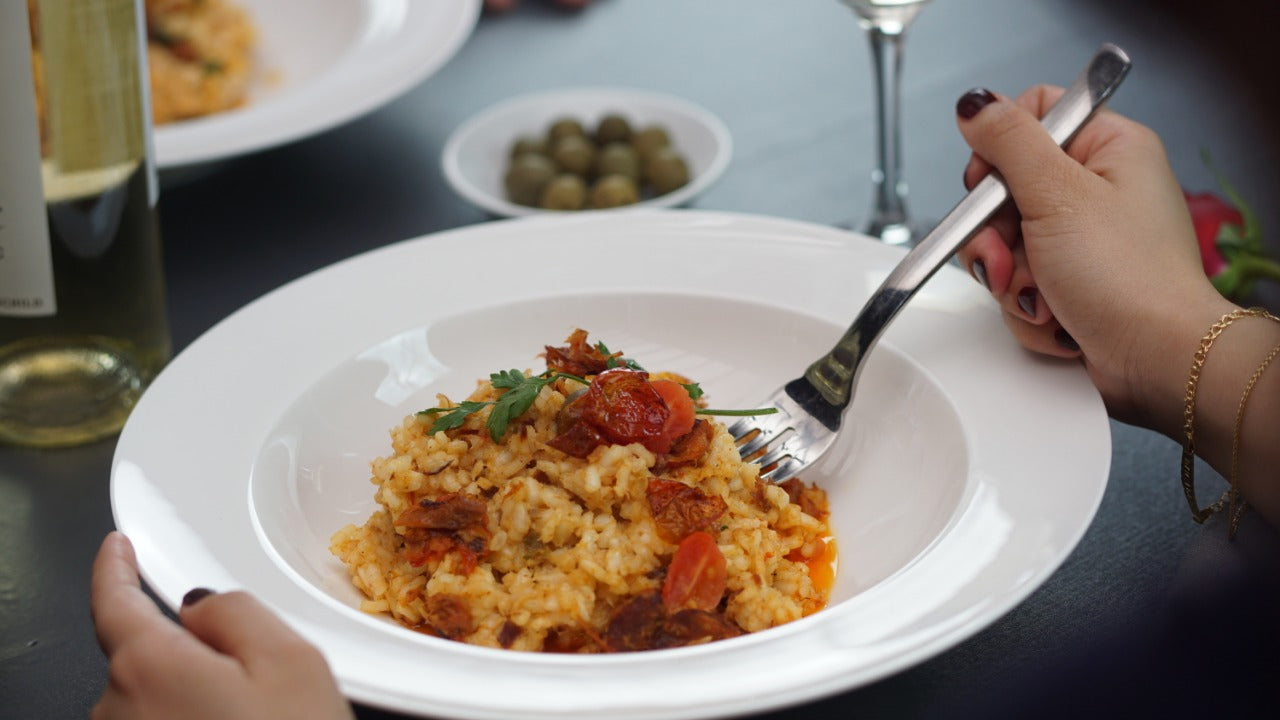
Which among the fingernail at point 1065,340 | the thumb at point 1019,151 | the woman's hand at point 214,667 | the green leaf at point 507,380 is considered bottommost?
the woman's hand at point 214,667

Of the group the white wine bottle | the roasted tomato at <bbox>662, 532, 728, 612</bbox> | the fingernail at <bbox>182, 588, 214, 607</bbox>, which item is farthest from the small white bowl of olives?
the fingernail at <bbox>182, 588, 214, 607</bbox>

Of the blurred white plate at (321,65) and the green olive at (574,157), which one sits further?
the green olive at (574,157)

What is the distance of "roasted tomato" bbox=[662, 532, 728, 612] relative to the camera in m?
1.19

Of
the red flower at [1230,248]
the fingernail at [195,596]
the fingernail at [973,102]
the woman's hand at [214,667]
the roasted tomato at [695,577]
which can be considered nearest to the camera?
the woman's hand at [214,667]

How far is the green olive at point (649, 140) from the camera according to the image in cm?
228

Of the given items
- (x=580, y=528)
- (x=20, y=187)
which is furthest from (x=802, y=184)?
(x=20, y=187)

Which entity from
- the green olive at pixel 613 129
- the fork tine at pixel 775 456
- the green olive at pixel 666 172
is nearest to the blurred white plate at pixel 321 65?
the green olive at pixel 613 129

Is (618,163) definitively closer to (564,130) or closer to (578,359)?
(564,130)

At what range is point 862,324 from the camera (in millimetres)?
1452

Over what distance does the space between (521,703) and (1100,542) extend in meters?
0.82

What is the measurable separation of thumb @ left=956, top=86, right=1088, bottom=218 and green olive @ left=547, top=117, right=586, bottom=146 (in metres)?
0.94

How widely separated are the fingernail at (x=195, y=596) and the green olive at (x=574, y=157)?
1.33 meters

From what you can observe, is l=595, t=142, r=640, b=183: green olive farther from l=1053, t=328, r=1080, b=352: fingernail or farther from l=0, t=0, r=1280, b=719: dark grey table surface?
l=1053, t=328, r=1080, b=352: fingernail

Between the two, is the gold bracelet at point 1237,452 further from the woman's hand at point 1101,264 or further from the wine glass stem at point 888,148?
the wine glass stem at point 888,148
